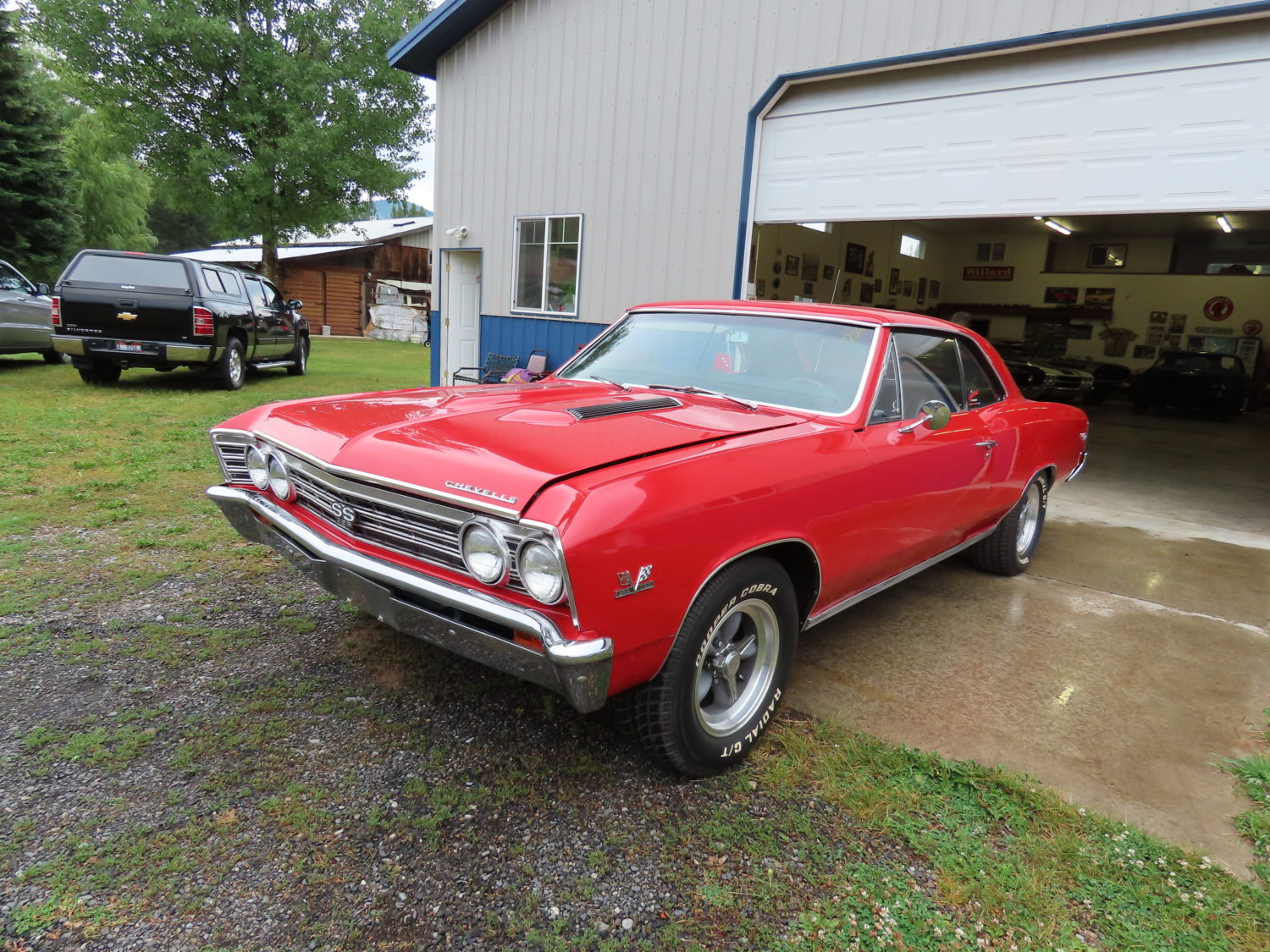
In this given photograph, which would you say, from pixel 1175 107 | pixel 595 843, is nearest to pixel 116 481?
pixel 595 843

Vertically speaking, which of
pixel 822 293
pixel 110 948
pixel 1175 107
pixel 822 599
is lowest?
pixel 110 948

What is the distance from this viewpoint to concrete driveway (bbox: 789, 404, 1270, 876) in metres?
2.88

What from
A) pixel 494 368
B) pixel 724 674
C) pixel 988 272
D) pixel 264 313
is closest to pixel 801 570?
pixel 724 674

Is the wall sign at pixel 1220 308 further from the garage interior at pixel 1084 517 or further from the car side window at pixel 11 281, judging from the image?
the car side window at pixel 11 281

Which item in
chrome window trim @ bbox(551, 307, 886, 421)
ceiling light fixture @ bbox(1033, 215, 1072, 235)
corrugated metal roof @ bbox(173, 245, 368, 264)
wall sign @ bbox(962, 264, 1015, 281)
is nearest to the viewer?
chrome window trim @ bbox(551, 307, 886, 421)

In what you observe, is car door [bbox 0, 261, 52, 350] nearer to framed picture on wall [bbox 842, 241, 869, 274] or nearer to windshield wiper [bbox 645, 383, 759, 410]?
windshield wiper [bbox 645, 383, 759, 410]

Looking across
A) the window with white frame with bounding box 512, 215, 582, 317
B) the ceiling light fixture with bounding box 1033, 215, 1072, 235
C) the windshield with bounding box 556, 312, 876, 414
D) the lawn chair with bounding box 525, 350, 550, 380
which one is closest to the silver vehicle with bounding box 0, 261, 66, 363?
the window with white frame with bounding box 512, 215, 582, 317

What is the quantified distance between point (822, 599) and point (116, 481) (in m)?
5.38

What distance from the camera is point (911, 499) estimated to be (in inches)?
135

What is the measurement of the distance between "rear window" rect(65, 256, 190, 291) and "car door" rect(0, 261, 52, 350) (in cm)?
234

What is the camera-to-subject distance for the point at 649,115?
9195 millimetres

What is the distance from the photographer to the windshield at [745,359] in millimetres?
3373

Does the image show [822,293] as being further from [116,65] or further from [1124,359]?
[116,65]

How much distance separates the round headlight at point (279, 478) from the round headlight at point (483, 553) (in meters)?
1.09
